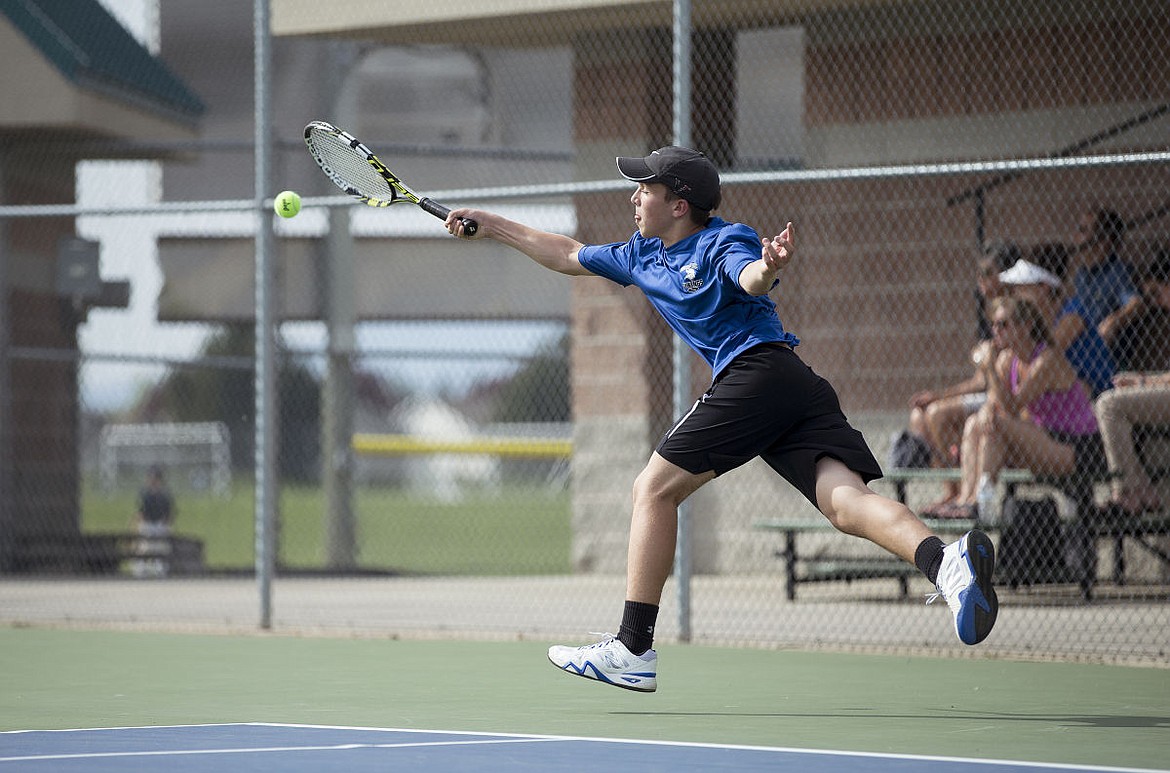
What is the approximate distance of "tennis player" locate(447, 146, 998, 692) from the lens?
6.37 metres

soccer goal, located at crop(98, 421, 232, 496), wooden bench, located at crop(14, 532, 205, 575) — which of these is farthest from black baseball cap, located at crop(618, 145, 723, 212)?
soccer goal, located at crop(98, 421, 232, 496)

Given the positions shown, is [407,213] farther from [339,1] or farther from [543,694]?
[543,694]

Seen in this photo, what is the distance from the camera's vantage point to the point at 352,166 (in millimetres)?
8070

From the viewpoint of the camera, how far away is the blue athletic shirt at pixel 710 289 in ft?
20.8

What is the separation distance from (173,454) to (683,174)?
109ft

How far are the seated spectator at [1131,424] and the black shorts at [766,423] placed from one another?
425cm

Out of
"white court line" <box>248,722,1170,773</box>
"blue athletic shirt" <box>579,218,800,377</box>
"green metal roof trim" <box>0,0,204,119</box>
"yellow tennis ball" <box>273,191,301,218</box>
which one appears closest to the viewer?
"white court line" <box>248,722,1170,773</box>

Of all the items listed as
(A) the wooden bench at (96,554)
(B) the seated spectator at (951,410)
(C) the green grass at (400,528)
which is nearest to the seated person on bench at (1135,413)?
(B) the seated spectator at (951,410)

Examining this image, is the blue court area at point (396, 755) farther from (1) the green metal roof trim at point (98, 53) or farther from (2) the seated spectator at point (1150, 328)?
(1) the green metal roof trim at point (98, 53)

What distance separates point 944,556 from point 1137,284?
240 inches

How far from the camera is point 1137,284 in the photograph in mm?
11508

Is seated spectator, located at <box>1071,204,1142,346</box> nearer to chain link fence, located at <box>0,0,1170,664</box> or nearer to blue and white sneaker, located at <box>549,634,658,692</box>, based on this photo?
chain link fence, located at <box>0,0,1170,664</box>

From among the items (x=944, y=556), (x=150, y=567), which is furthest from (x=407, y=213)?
(x=944, y=556)

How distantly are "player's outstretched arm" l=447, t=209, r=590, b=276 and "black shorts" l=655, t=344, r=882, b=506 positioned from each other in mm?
801
